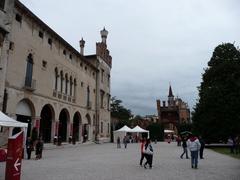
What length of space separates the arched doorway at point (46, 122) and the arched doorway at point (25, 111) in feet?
10.8

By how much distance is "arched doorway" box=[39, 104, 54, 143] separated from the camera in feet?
97.9

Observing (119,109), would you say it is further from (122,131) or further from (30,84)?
(30,84)

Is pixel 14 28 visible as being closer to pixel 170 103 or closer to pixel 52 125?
pixel 52 125

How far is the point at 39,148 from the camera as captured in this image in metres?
17.5

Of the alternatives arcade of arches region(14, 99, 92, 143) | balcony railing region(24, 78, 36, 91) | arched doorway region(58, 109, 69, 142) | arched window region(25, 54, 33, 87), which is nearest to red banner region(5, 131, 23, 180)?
arcade of arches region(14, 99, 92, 143)

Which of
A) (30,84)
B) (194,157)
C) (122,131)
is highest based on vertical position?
(30,84)

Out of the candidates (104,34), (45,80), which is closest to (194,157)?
(45,80)

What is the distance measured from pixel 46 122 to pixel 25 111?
5.19 meters

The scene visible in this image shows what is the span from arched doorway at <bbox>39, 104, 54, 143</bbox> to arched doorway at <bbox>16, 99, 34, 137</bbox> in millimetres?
3285

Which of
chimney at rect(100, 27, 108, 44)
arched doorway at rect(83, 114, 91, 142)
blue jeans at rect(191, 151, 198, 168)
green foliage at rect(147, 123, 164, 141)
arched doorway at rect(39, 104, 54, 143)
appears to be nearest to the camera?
blue jeans at rect(191, 151, 198, 168)

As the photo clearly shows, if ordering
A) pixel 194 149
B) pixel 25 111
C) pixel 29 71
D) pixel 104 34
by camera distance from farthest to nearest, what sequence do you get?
pixel 104 34
pixel 29 71
pixel 25 111
pixel 194 149

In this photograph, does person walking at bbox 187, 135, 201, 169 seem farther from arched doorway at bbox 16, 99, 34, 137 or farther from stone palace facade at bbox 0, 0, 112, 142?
arched doorway at bbox 16, 99, 34, 137

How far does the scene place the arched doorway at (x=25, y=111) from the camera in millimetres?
24500

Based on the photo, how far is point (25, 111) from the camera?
2562cm
